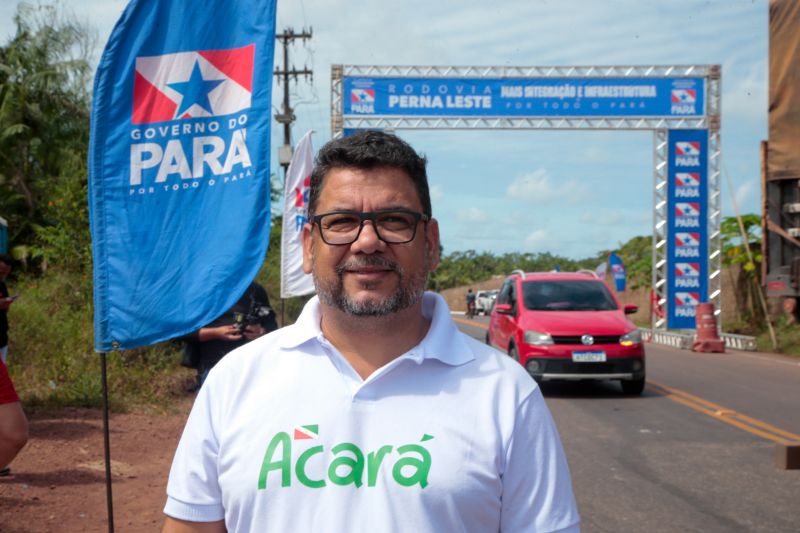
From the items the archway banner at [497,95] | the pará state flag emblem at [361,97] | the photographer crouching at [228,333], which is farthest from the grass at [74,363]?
the archway banner at [497,95]

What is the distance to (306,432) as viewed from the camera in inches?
81.3

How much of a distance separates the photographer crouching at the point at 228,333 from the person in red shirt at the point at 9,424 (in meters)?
3.24

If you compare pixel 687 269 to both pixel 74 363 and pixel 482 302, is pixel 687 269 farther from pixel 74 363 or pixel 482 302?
pixel 482 302

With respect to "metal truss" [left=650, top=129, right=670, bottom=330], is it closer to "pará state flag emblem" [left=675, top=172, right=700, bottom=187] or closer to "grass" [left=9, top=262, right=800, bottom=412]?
"pará state flag emblem" [left=675, top=172, right=700, bottom=187]

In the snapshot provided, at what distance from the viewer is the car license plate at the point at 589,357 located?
39.7 ft

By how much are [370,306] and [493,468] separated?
0.51 metres

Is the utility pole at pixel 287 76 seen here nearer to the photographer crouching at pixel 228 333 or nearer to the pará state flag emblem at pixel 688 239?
the pará state flag emblem at pixel 688 239

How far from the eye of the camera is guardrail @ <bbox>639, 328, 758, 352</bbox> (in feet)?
73.5

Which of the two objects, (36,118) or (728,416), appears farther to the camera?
(36,118)

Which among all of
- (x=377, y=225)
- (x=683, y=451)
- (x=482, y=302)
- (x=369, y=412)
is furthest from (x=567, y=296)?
(x=482, y=302)

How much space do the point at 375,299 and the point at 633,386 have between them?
11139 mm

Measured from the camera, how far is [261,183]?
4.10 meters

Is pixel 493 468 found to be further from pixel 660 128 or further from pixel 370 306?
pixel 660 128

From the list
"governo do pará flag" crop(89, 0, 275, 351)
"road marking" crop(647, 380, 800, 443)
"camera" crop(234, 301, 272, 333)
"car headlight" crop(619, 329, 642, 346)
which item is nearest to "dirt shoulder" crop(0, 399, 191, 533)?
"camera" crop(234, 301, 272, 333)
